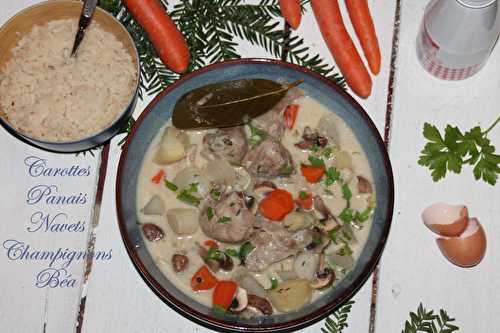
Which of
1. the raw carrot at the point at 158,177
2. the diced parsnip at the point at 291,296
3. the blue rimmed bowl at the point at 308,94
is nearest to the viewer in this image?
the blue rimmed bowl at the point at 308,94

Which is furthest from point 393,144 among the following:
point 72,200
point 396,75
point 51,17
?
point 51,17

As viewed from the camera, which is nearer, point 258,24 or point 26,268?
point 26,268

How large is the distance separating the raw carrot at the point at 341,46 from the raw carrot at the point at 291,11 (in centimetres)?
8

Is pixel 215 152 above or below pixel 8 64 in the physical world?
below

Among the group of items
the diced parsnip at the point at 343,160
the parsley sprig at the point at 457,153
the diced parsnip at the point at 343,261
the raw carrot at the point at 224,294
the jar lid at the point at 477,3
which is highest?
the jar lid at the point at 477,3

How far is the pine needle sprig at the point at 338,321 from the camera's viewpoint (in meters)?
2.62

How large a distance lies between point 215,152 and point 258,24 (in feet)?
2.17

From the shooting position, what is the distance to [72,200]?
2832mm

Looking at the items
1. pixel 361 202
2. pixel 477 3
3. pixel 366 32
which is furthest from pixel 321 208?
pixel 477 3

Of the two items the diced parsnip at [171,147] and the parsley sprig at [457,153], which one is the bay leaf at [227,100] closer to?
the diced parsnip at [171,147]

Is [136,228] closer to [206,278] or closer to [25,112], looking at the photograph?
[206,278]

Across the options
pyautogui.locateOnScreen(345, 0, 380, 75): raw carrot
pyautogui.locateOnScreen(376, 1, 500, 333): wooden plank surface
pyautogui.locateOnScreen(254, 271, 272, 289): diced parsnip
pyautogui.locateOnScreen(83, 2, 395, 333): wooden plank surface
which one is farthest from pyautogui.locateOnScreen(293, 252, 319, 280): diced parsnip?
pyautogui.locateOnScreen(345, 0, 380, 75): raw carrot

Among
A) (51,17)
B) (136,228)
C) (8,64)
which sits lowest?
(136,228)

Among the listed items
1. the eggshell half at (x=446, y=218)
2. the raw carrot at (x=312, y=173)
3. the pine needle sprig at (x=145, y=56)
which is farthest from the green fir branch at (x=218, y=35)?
the eggshell half at (x=446, y=218)
